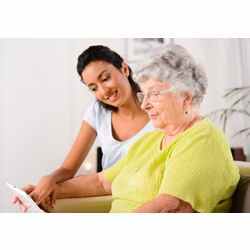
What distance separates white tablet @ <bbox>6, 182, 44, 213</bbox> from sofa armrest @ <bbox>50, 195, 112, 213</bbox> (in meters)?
0.08

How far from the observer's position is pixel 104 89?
6.50 feet

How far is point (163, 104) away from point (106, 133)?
0.97 ft

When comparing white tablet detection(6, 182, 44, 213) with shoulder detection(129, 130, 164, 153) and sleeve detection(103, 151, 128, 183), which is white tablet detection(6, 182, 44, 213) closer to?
sleeve detection(103, 151, 128, 183)

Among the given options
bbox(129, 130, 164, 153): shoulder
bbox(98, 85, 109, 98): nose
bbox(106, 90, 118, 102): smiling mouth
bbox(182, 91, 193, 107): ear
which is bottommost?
bbox(129, 130, 164, 153): shoulder

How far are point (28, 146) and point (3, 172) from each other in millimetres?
162

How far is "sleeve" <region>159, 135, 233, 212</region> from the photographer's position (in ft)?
6.08

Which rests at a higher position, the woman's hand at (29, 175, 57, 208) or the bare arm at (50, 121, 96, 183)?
the bare arm at (50, 121, 96, 183)

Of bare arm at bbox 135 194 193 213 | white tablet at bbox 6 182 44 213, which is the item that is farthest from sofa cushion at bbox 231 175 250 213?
white tablet at bbox 6 182 44 213

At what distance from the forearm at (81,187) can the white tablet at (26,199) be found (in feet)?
0.37

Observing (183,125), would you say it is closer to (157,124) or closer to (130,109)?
(157,124)

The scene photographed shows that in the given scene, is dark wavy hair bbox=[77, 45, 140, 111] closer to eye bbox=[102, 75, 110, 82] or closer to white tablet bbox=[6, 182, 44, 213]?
eye bbox=[102, 75, 110, 82]

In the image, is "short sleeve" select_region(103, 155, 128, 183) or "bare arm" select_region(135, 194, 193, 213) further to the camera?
"short sleeve" select_region(103, 155, 128, 183)

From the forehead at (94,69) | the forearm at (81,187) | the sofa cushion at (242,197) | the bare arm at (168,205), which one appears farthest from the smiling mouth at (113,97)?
the sofa cushion at (242,197)

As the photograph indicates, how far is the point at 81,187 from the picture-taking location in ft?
6.43
